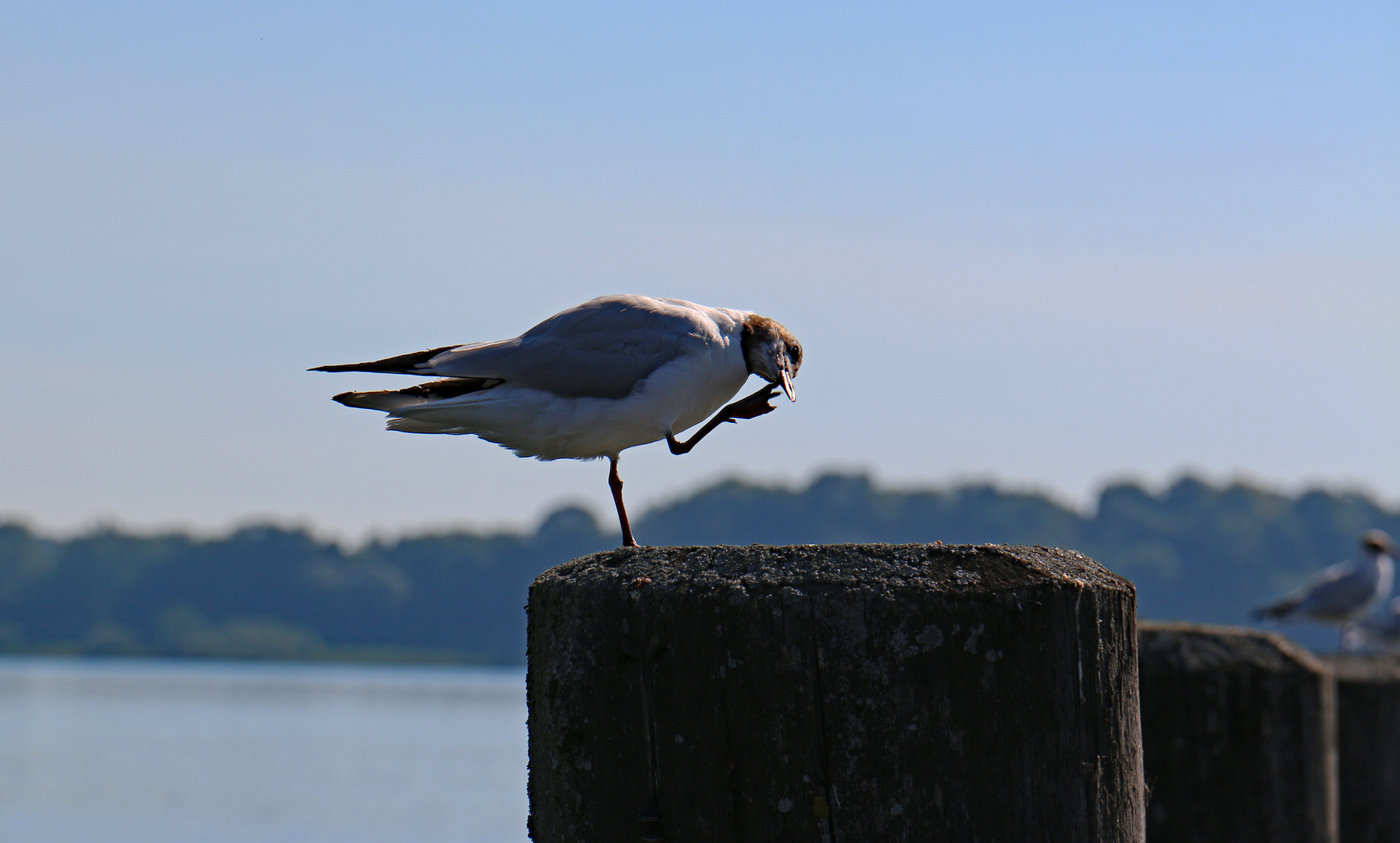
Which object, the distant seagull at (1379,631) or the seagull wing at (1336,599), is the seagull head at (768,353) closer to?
the seagull wing at (1336,599)

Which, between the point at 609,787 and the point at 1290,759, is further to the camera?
the point at 1290,759

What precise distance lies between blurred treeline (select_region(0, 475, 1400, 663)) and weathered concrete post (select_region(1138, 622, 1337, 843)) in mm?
171014

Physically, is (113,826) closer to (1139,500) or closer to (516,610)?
(516,610)

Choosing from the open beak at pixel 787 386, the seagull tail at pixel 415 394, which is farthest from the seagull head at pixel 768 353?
the seagull tail at pixel 415 394

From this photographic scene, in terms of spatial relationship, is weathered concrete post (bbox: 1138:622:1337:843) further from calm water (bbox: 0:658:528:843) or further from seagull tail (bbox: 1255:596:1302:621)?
calm water (bbox: 0:658:528:843)

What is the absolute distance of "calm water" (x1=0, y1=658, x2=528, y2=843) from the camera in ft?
113

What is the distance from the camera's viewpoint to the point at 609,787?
285 cm

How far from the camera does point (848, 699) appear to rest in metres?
2.67

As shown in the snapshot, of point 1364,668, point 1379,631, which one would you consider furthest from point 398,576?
point 1364,668

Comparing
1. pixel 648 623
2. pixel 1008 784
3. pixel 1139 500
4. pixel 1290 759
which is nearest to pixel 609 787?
pixel 648 623

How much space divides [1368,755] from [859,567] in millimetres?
5043

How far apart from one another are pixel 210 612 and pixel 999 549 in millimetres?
194253

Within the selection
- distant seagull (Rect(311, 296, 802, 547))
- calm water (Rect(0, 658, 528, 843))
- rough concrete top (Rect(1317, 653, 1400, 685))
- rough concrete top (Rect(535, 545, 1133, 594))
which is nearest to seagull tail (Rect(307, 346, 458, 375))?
distant seagull (Rect(311, 296, 802, 547))

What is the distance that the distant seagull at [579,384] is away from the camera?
5215 millimetres
